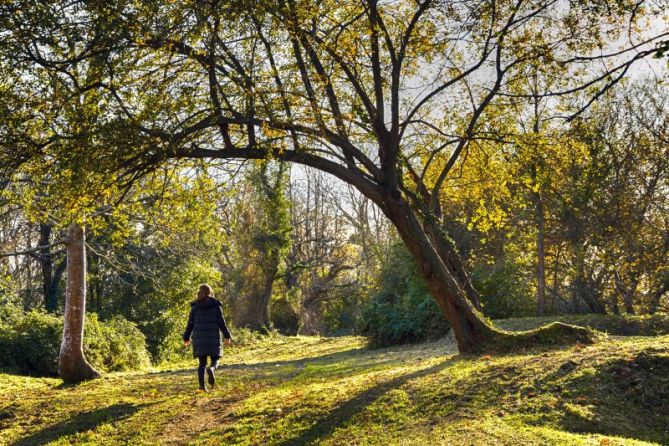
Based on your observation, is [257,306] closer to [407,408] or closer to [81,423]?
[81,423]

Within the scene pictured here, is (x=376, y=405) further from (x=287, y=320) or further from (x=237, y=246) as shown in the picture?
(x=287, y=320)

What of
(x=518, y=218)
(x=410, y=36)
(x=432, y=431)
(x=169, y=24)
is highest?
(x=410, y=36)

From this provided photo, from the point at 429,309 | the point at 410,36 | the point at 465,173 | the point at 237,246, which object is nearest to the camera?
the point at 410,36

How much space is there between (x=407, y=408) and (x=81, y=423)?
520 centimetres

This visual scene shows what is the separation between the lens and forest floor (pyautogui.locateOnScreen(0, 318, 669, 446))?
6730 millimetres

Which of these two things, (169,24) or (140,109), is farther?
(140,109)

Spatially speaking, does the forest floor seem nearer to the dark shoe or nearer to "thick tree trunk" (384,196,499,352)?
the dark shoe

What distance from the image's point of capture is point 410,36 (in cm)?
1263

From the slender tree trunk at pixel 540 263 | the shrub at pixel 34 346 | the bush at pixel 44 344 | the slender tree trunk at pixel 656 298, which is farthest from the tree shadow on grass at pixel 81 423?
the slender tree trunk at pixel 656 298

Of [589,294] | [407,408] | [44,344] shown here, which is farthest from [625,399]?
[589,294]

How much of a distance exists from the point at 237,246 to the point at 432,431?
28.8 metres

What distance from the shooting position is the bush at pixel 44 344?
16.1m

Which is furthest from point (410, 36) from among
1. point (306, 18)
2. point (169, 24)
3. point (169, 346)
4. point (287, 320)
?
point (287, 320)

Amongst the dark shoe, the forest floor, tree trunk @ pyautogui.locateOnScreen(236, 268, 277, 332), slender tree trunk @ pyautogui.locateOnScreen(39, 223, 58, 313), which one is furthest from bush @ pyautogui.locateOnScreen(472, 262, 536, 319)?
slender tree trunk @ pyautogui.locateOnScreen(39, 223, 58, 313)
